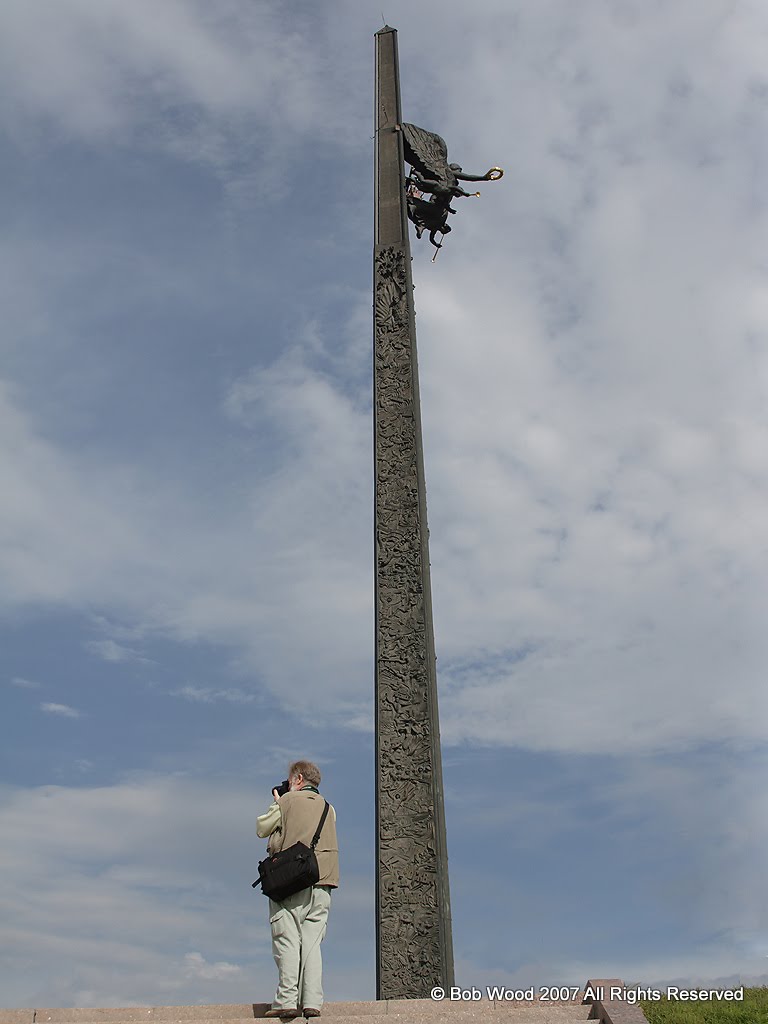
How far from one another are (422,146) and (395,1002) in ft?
31.5

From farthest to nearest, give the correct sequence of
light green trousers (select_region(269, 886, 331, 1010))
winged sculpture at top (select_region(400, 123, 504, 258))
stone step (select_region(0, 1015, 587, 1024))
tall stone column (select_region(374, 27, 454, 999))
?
winged sculpture at top (select_region(400, 123, 504, 258)) → tall stone column (select_region(374, 27, 454, 999)) → light green trousers (select_region(269, 886, 331, 1010)) → stone step (select_region(0, 1015, 587, 1024))

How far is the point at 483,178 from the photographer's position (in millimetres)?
13508

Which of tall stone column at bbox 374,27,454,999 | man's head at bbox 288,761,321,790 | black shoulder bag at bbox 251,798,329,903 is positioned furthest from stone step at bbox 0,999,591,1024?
tall stone column at bbox 374,27,454,999

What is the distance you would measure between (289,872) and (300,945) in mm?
484

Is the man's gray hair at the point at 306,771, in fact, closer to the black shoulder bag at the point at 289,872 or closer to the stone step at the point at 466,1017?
the black shoulder bag at the point at 289,872

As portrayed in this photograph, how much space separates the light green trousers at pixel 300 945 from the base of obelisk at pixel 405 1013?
5.8 inches

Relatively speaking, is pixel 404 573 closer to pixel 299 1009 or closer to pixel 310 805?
pixel 310 805

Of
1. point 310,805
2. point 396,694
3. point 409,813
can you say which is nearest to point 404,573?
point 396,694

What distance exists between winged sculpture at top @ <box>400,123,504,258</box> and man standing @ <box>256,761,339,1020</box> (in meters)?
8.04

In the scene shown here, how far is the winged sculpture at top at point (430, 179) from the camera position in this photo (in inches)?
526

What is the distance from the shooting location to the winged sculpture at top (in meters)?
13.4

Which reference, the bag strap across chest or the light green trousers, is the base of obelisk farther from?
the bag strap across chest

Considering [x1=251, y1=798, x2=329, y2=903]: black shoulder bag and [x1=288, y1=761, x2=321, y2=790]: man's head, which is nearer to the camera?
[x1=251, y1=798, x2=329, y2=903]: black shoulder bag

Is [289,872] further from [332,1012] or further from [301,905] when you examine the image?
[332,1012]
